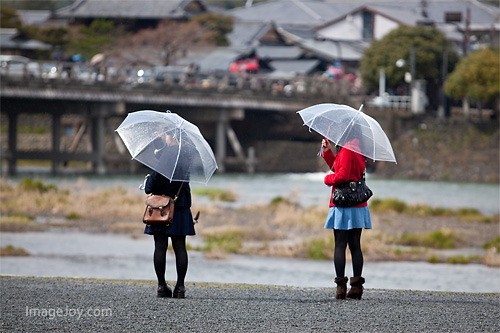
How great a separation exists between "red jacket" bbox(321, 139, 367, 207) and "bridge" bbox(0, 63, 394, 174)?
30.4 metres

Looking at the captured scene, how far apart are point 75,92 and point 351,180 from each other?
3186 cm

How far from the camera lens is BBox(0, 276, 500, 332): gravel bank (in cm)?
624

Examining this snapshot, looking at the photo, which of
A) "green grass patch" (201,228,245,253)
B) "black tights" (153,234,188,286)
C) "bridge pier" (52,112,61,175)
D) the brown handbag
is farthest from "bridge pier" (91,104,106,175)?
the brown handbag

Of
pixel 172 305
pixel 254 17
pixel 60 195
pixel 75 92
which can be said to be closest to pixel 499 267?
pixel 172 305

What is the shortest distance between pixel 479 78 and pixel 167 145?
136ft

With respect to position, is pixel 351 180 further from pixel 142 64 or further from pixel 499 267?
pixel 142 64

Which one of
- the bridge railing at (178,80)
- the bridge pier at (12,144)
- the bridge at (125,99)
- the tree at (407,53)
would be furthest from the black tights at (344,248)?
the tree at (407,53)

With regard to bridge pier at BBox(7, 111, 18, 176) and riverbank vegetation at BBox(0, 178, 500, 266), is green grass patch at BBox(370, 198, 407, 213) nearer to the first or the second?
riverbank vegetation at BBox(0, 178, 500, 266)

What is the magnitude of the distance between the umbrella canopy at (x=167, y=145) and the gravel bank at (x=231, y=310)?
3.74 feet

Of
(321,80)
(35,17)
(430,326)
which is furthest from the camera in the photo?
(35,17)

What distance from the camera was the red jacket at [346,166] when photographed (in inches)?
291

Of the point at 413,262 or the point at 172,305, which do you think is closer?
the point at 172,305

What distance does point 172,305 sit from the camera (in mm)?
7043

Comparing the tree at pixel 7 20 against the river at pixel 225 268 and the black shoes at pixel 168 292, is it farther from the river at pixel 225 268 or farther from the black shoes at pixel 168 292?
the black shoes at pixel 168 292
